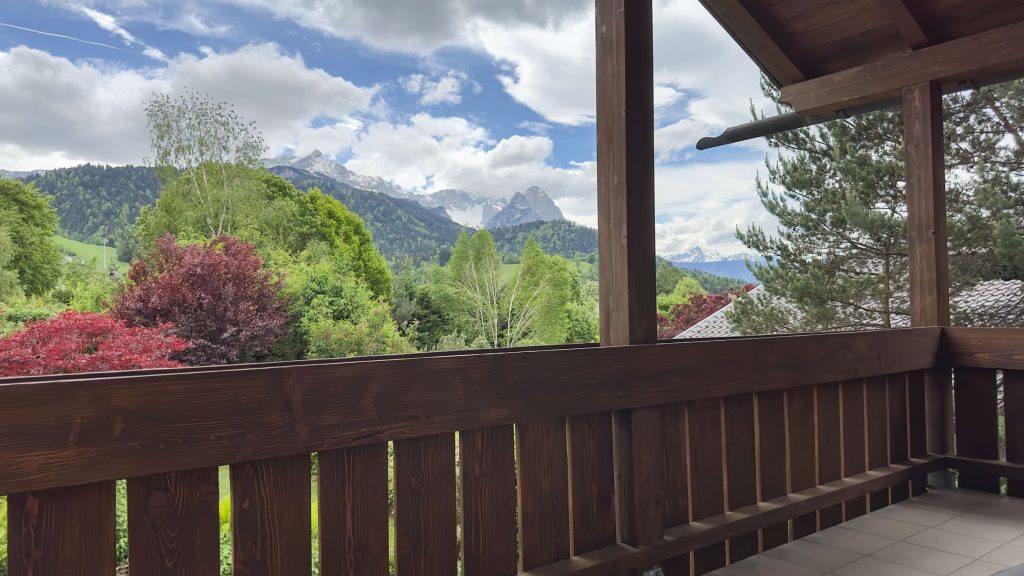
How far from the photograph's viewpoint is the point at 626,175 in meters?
1.58

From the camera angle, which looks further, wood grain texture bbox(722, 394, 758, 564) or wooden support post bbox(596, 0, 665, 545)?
wood grain texture bbox(722, 394, 758, 564)

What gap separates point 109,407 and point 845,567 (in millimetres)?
1779

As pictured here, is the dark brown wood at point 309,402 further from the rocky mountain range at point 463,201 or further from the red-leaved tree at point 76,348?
the rocky mountain range at point 463,201

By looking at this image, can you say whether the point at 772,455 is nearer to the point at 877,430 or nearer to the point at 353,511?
the point at 877,430

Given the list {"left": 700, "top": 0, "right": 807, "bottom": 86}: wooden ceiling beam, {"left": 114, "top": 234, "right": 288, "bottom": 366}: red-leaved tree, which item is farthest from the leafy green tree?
{"left": 700, "top": 0, "right": 807, "bottom": 86}: wooden ceiling beam

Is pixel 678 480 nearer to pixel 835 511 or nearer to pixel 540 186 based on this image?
pixel 835 511

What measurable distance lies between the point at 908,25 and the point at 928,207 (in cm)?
71

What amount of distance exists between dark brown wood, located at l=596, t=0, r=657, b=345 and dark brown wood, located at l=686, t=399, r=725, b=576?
31cm

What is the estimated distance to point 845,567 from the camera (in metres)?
1.75

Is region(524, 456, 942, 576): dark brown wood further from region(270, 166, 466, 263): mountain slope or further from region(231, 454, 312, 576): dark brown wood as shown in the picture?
region(270, 166, 466, 263): mountain slope

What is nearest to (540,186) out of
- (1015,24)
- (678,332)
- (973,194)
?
(678,332)

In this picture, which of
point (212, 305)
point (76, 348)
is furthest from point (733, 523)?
point (212, 305)

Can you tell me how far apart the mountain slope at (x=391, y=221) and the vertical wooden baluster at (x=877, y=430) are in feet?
53.2

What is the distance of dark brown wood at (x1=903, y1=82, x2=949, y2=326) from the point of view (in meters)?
2.59
